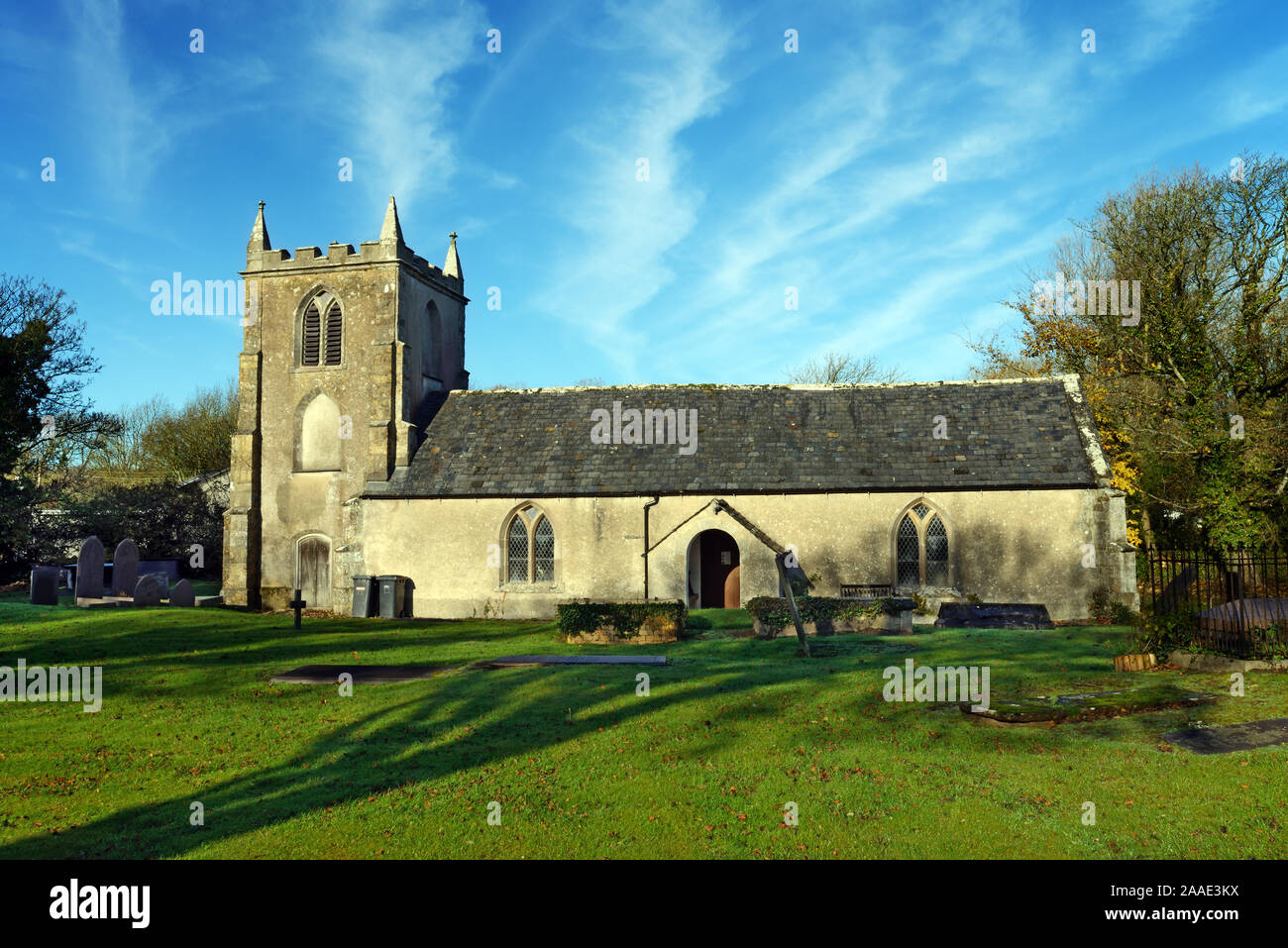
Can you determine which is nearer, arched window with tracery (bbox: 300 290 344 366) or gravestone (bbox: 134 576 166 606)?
gravestone (bbox: 134 576 166 606)

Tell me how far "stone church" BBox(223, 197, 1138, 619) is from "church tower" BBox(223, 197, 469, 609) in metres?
0.08

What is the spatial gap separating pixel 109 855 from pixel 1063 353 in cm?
4119

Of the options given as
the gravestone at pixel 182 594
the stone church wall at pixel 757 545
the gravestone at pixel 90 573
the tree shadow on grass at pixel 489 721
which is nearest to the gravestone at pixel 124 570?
the gravestone at pixel 90 573

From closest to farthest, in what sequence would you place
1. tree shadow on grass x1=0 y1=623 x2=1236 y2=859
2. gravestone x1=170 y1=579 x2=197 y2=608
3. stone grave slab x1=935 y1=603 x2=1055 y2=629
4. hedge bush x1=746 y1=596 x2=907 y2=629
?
tree shadow on grass x1=0 y1=623 x2=1236 y2=859 → hedge bush x1=746 y1=596 x2=907 y2=629 → stone grave slab x1=935 y1=603 x2=1055 y2=629 → gravestone x1=170 y1=579 x2=197 y2=608

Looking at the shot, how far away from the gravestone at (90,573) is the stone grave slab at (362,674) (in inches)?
571

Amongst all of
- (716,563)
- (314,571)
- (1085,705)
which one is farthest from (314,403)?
(1085,705)

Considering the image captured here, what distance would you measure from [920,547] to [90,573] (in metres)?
25.5

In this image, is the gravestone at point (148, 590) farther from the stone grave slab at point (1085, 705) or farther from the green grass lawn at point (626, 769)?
the stone grave slab at point (1085, 705)

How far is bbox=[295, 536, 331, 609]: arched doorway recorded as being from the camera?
2962cm

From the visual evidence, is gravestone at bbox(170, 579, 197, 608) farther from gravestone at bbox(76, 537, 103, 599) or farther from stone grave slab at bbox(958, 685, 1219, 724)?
stone grave slab at bbox(958, 685, 1219, 724)

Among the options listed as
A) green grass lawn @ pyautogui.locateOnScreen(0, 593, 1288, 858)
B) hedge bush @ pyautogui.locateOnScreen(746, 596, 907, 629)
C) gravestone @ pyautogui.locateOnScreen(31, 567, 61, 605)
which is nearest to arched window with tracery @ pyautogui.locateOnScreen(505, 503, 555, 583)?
hedge bush @ pyautogui.locateOnScreen(746, 596, 907, 629)

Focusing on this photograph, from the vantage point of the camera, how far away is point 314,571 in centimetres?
2977

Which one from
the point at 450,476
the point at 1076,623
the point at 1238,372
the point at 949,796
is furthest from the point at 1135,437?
the point at 949,796
